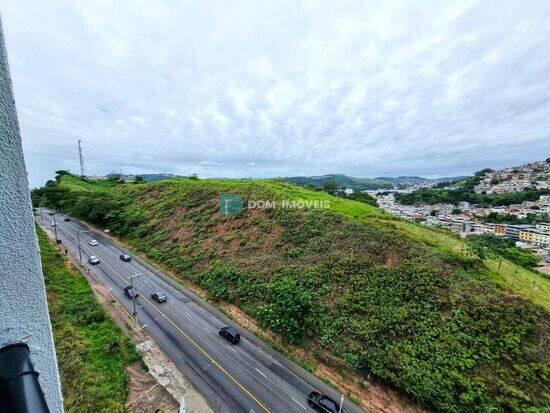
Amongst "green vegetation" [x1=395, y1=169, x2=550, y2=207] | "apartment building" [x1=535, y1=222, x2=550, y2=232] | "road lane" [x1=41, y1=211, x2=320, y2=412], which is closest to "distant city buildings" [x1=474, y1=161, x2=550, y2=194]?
"green vegetation" [x1=395, y1=169, x2=550, y2=207]

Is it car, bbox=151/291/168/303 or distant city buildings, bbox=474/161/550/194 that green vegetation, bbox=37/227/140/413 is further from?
distant city buildings, bbox=474/161/550/194

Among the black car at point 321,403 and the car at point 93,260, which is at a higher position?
the car at point 93,260

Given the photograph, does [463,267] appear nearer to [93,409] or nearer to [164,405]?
[164,405]

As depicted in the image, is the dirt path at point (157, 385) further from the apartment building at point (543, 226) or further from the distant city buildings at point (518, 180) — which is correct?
the distant city buildings at point (518, 180)

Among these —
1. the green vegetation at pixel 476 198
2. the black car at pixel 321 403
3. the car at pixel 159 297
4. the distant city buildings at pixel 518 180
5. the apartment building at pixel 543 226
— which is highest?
the distant city buildings at pixel 518 180

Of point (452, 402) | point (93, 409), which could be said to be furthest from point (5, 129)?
point (452, 402)

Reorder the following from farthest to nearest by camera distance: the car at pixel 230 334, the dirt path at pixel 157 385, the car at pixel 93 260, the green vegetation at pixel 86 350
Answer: the car at pixel 93 260 < the car at pixel 230 334 < the dirt path at pixel 157 385 < the green vegetation at pixel 86 350

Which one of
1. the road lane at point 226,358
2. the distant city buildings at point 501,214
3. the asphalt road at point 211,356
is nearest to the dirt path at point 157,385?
the asphalt road at point 211,356
